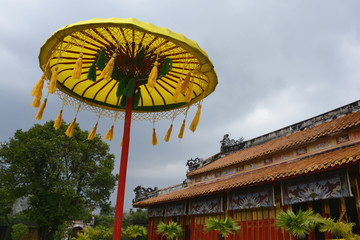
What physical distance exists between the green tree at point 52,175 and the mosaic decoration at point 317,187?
15.8 meters

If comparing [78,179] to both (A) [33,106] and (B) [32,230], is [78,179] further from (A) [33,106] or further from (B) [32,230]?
(A) [33,106]

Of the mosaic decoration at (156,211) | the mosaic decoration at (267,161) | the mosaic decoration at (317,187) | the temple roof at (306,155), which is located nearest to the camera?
the mosaic decoration at (317,187)

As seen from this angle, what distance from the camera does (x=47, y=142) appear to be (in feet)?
66.5

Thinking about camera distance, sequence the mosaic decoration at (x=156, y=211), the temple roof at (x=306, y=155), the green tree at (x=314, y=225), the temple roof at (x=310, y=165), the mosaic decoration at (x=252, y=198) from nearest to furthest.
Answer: the green tree at (x=314, y=225) < the temple roof at (x=310, y=165) < the temple roof at (x=306, y=155) < the mosaic decoration at (x=252, y=198) < the mosaic decoration at (x=156, y=211)

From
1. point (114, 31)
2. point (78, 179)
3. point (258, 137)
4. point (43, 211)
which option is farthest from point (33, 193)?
point (114, 31)

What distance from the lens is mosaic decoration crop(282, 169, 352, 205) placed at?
6872mm

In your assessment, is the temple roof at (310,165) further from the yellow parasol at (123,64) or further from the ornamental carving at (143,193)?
the ornamental carving at (143,193)

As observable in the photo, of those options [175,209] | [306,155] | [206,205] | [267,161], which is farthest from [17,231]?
[306,155]

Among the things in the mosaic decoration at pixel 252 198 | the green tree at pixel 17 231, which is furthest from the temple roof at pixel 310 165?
the green tree at pixel 17 231

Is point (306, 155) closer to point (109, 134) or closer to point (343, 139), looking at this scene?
point (343, 139)

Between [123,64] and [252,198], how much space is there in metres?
6.09

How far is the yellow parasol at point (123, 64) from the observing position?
4.82 m

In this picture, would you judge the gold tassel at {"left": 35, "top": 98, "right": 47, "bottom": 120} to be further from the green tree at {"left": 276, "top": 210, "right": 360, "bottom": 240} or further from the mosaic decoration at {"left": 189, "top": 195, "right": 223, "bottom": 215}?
the mosaic decoration at {"left": 189, "top": 195, "right": 223, "bottom": 215}

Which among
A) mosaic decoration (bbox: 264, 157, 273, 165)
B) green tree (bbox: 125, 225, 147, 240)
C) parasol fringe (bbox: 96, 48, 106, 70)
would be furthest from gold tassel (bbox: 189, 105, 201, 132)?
green tree (bbox: 125, 225, 147, 240)
